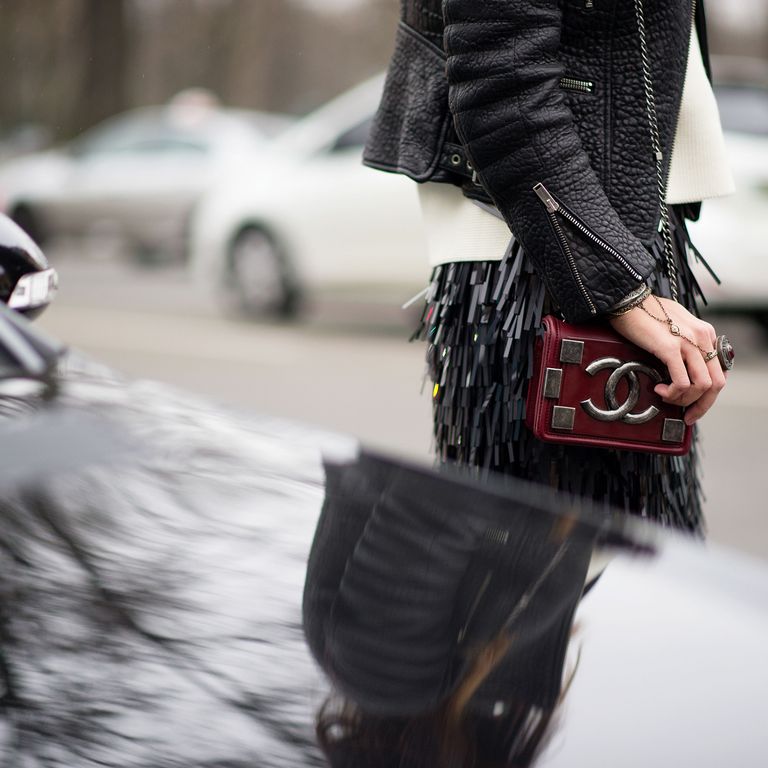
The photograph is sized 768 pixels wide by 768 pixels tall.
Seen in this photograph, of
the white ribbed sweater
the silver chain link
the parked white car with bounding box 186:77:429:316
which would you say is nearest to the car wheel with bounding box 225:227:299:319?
the parked white car with bounding box 186:77:429:316

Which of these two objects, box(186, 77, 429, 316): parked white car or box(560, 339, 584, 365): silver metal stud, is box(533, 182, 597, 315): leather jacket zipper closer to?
box(560, 339, 584, 365): silver metal stud

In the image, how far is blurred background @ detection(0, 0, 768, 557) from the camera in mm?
6703

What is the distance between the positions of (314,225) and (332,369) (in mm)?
1598

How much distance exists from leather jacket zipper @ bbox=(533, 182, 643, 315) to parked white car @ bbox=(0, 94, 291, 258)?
11.8 meters

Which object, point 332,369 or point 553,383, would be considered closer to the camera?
point 553,383

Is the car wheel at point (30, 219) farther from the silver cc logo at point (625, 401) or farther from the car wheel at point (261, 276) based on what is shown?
the silver cc logo at point (625, 401)

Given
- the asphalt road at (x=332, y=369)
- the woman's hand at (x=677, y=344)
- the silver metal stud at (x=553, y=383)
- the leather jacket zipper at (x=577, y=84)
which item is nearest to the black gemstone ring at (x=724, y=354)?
the woman's hand at (x=677, y=344)

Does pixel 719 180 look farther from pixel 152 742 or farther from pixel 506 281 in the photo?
pixel 152 742

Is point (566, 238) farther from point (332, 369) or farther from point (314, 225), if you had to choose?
point (314, 225)

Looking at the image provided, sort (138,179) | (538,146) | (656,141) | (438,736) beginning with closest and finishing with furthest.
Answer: (438,736), (538,146), (656,141), (138,179)

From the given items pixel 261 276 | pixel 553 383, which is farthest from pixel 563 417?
pixel 261 276

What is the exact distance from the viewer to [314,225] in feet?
29.3

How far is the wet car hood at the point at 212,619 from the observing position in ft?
3.87

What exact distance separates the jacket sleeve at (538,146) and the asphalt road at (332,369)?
2650mm
